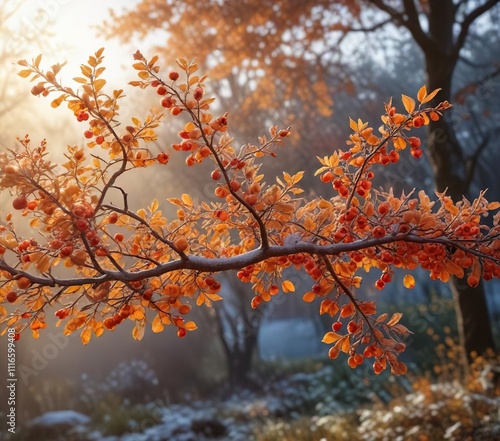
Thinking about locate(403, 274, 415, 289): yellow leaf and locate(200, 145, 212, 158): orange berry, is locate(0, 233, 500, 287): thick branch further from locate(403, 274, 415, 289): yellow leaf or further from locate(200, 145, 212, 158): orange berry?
locate(200, 145, 212, 158): orange berry

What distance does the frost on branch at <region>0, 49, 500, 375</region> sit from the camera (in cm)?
173

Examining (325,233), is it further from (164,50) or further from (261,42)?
(164,50)

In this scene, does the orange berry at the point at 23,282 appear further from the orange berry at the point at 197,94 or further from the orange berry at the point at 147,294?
the orange berry at the point at 197,94

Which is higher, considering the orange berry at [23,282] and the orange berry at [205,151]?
the orange berry at [205,151]

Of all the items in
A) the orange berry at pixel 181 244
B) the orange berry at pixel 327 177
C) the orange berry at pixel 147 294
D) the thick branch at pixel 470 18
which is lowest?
the orange berry at pixel 147 294

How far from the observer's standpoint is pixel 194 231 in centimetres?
222

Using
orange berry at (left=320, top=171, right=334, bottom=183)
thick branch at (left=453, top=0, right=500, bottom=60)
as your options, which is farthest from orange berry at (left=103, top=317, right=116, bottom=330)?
thick branch at (left=453, top=0, right=500, bottom=60)

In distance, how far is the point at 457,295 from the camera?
553 cm

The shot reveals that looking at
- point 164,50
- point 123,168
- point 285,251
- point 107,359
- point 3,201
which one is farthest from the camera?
point 107,359

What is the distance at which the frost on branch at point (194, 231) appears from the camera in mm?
1729

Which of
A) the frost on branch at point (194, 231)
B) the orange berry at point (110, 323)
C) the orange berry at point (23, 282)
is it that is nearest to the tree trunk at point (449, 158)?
the frost on branch at point (194, 231)

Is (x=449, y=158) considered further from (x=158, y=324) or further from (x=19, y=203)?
(x=19, y=203)

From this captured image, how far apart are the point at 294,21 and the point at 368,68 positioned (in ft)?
43.3

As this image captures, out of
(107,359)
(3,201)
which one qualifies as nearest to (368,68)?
(107,359)
